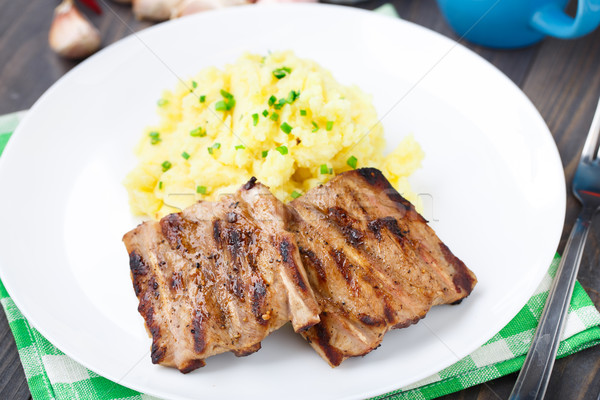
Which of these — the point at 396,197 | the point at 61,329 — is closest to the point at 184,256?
the point at 61,329

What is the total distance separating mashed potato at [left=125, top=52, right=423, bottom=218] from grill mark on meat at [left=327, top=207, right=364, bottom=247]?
620mm

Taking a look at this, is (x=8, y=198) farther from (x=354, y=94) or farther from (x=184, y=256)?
(x=354, y=94)

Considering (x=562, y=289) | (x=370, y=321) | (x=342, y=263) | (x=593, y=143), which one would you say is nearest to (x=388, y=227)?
(x=342, y=263)

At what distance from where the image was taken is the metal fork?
151 inches

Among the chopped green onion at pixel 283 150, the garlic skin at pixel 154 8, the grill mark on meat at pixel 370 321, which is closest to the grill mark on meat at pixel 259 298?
the grill mark on meat at pixel 370 321

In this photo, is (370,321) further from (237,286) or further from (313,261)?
(237,286)

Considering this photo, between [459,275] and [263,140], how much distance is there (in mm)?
1769

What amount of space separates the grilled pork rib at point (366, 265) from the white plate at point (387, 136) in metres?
0.26

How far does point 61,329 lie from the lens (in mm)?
3973

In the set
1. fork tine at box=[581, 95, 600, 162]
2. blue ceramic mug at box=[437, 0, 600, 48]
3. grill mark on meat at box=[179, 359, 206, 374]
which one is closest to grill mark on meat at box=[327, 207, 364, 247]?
grill mark on meat at box=[179, 359, 206, 374]

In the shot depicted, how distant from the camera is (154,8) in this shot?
6547 mm

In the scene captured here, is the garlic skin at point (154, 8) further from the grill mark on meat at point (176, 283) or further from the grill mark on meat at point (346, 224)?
the grill mark on meat at point (176, 283)

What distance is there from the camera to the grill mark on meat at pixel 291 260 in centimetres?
361

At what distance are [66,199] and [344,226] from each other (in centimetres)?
244
